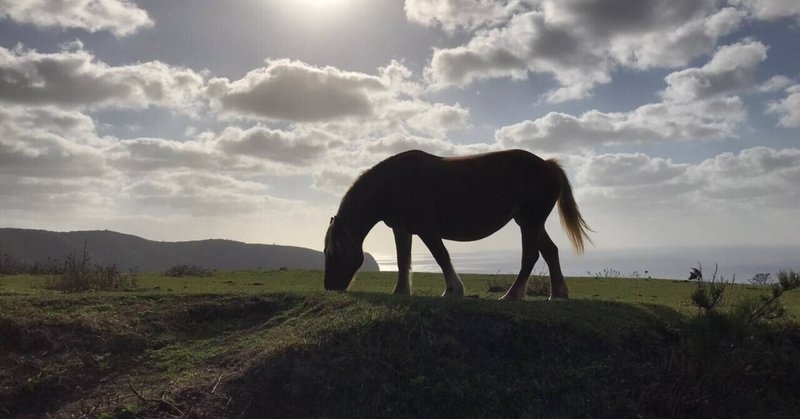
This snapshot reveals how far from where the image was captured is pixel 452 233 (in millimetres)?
9781

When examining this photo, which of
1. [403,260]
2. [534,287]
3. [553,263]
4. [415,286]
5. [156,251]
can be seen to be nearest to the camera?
[553,263]

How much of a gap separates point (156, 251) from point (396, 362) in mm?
120425

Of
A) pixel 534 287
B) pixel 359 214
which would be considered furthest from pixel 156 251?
pixel 359 214

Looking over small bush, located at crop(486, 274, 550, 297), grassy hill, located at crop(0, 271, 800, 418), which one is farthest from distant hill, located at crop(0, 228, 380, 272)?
grassy hill, located at crop(0, 271, 800, 418)

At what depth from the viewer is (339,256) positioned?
10070 mm

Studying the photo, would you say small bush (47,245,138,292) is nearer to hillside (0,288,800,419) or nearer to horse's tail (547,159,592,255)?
hillside (0,288,800,419)

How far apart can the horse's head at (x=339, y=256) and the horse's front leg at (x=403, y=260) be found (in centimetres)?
74

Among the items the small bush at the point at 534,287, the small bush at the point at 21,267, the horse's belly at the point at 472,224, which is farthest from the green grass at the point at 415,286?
the small bush at the point at 21,267

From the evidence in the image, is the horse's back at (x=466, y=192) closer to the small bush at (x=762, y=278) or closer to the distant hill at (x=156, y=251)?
the small bush at (x=762, y=278)

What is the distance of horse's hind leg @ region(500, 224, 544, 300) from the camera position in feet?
31.1

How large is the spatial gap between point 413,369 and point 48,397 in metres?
4.19

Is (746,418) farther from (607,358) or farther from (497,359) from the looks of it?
(497,359)

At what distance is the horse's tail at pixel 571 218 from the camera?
10.7 m

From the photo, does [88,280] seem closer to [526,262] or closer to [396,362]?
[396,362]
